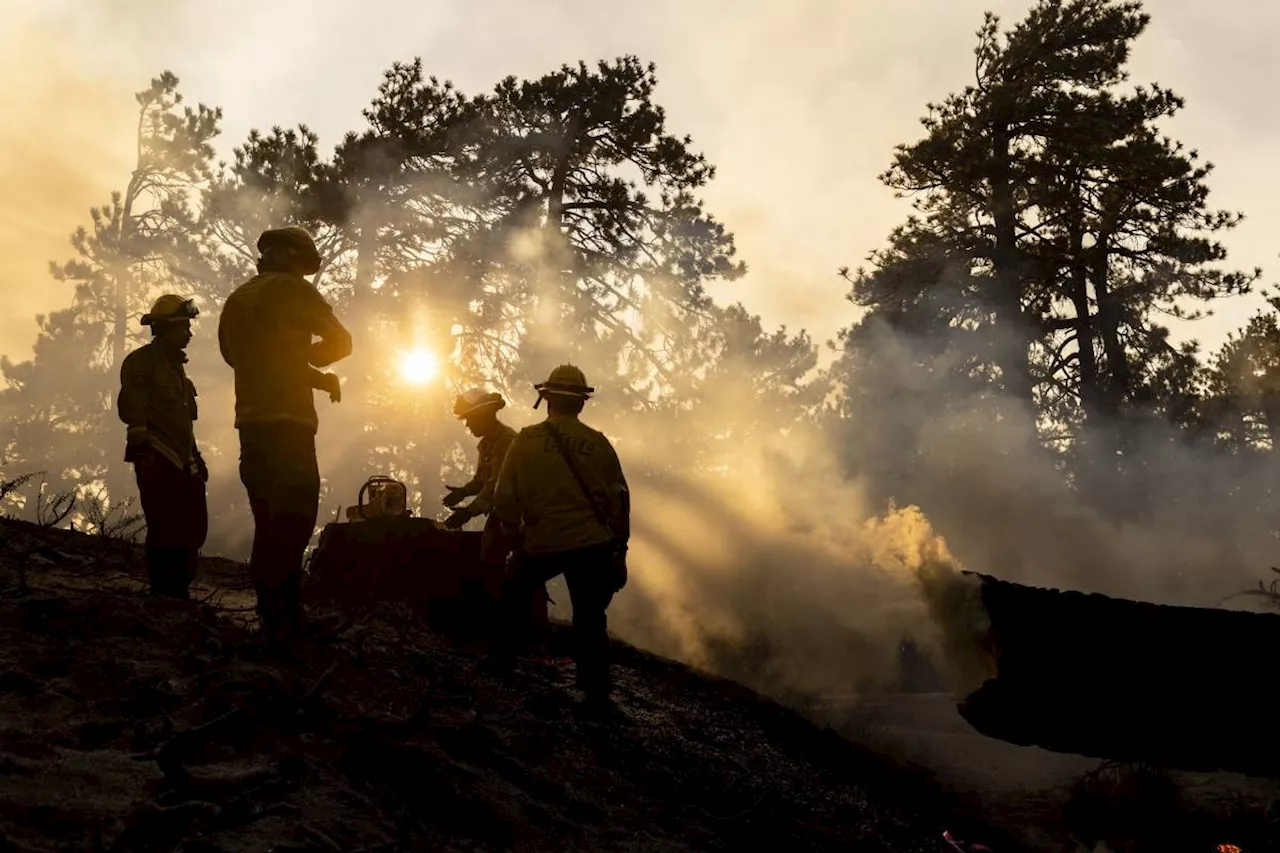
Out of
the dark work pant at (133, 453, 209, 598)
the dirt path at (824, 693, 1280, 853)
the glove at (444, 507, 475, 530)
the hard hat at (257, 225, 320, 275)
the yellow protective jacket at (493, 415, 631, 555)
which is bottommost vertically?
the dirt path at (824, 693, 1280, 853)

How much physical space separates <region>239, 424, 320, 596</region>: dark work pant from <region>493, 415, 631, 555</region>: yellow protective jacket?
1495mm

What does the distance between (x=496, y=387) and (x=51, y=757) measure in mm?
18667

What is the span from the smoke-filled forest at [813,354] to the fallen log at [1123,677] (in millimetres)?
11847

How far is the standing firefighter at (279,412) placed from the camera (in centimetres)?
457

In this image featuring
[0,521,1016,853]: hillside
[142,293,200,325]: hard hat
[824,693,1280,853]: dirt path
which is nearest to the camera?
[0,521,1016,853]: hillside

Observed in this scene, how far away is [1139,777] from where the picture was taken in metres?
7.18

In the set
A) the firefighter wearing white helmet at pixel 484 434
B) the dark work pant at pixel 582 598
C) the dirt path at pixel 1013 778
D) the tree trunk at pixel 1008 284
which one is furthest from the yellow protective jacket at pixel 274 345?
the tree trunk at pixel 1008 284

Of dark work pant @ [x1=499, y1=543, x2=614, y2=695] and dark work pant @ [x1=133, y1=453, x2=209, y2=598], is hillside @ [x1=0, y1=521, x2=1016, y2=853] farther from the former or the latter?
dark work pant @ [x1=133, y1=453, x2=209, y2=598]

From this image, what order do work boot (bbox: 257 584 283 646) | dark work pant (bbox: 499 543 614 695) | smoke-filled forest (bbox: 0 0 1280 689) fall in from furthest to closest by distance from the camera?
1. smoke-filled forest (bbox: 0 0 1280 689)
2. dark work pant (bbox: 499 543 614 695)
3. work boot (bbox: 257 584 283 646)

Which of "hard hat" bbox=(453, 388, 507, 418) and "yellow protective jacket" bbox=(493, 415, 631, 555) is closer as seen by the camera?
"yellow protective jacket" bbox=(493, 415, 631, 555)

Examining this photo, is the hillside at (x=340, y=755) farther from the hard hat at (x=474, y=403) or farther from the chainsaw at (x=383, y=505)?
the hard hat at (x=474, y=403)

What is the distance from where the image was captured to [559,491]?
5742mm

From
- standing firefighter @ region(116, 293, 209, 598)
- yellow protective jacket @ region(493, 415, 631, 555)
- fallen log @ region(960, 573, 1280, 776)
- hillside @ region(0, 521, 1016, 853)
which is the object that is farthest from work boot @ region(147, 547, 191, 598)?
fallen log @ region(960, 573, 1280, 776)

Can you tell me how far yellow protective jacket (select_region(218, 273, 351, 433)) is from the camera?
4.68 meters
